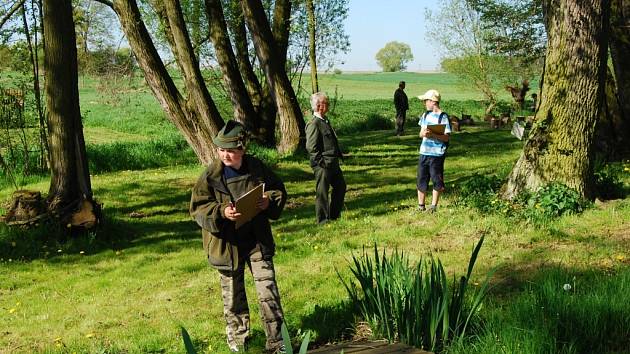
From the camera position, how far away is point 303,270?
7250 millimetres

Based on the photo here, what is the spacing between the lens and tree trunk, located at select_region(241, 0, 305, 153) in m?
15.6

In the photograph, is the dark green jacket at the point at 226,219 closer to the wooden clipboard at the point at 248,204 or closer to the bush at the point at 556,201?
the wooden clipboard at the point at 248,204

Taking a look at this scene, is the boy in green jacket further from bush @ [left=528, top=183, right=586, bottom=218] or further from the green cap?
bush @ [left=528, top=183, right=586, bottom=218]

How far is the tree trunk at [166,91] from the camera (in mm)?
11820

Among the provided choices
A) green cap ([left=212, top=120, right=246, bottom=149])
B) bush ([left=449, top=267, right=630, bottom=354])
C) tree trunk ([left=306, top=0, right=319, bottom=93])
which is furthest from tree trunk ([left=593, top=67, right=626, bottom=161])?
tree trunk ([left=306, top=0, right=319, bottom=93])

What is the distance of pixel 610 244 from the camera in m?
6.75

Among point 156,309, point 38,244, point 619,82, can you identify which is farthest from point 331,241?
point 619,82

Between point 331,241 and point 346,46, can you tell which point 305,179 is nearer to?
point 331,241

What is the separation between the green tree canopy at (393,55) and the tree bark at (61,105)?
134 meters

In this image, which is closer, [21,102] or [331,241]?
[331,241]

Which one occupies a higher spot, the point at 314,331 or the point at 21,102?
the point at 21,102

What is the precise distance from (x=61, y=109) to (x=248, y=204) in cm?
634

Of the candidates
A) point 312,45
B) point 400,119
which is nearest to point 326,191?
point 400,119

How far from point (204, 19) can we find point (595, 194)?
15378mm
